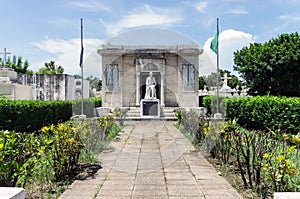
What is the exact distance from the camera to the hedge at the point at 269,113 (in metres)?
8.44

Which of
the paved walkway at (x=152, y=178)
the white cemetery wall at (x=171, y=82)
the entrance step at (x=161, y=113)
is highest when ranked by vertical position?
the white cemetery wall at (x=171, y=82)

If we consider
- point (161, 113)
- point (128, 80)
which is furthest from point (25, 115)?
point (128, 80)

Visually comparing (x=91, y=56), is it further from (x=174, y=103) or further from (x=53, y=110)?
(x=174, y=103)

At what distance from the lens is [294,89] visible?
718 inches

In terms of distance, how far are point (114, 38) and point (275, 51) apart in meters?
15.9

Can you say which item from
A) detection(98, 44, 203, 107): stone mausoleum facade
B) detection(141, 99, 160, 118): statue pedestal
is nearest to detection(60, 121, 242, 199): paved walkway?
detection(141, 99, 160, 118): statue pedestal

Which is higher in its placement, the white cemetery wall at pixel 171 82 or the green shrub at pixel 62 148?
the white cemetery wall at pixel 171 82

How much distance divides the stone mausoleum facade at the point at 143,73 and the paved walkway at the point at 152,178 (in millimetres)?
11333

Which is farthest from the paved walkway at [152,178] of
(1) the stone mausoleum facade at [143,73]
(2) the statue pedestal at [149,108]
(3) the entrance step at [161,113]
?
(1) the stone mausoleum facade at [143,73]

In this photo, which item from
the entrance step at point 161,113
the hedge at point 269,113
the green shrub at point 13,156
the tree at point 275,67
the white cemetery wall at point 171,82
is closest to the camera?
the green shrub at point 13,156

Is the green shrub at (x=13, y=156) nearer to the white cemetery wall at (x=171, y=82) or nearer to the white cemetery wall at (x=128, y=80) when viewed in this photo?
the white cemetery wall at (x=128, y=80)

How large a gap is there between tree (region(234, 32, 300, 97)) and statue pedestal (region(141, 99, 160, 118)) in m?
8.53

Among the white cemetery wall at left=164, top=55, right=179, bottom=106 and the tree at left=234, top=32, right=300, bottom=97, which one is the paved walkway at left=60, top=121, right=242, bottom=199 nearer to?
the white cemetery wall at left=164, top=55, right=179, bottom=106

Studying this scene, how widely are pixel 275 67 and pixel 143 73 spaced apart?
9.08m
